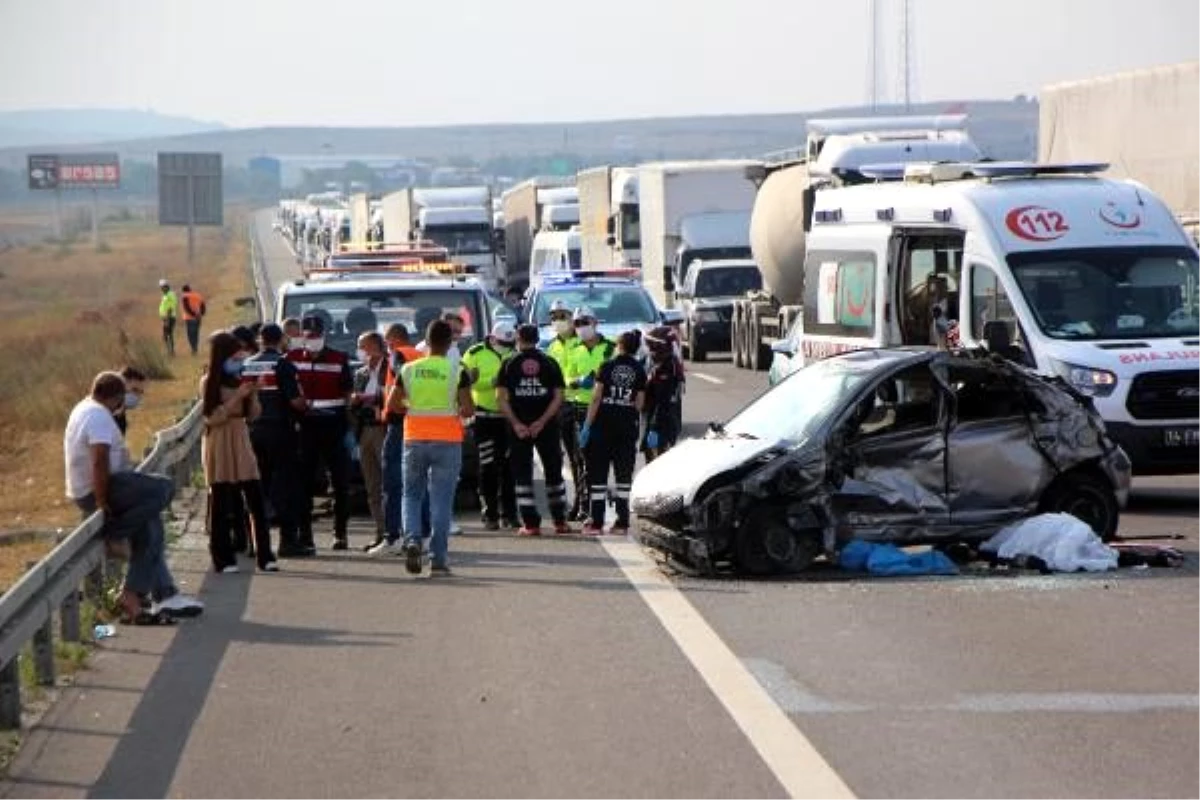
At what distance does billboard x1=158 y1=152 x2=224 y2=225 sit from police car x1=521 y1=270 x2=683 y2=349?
189 feet

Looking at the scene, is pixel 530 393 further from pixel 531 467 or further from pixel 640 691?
pixel 640 691

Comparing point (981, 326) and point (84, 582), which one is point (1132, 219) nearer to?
point (981, 326)

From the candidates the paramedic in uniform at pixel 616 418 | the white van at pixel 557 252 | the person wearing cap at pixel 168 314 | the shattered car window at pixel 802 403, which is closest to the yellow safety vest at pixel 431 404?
the shattered car window at pixel 802 403

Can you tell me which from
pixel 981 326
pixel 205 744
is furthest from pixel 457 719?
pixel 981 326

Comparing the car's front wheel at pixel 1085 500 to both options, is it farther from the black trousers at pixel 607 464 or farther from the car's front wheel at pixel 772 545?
the black trousers at pixel 607 464

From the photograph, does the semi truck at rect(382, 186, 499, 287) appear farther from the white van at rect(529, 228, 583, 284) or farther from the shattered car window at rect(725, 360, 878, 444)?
the shattered car window at rect(725, 360, 878, 444)

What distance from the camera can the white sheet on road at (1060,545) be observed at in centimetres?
1545

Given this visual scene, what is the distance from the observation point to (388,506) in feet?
58.4

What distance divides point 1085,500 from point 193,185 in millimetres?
75320

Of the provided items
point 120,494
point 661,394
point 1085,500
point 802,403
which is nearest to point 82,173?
point 661,394

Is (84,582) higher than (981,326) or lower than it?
lower

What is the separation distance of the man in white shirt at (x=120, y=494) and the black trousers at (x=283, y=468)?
3008 millimetres

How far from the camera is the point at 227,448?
16.5 meters

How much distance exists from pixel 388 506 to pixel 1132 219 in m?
6.74
